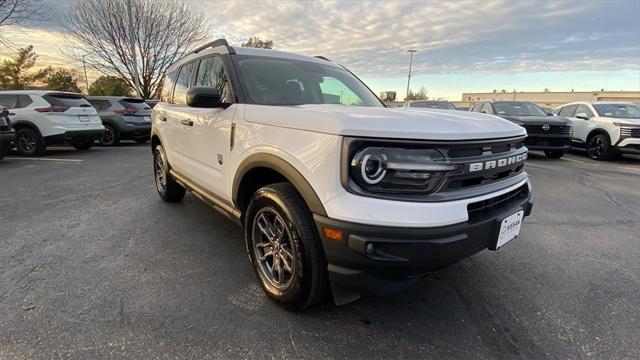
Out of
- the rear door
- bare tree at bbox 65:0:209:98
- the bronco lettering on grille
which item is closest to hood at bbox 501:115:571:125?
the bronco lettering on grille

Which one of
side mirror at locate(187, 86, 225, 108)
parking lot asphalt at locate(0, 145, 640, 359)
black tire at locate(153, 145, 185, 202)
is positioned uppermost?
side mirror at locate(187, 86, 225, 108)

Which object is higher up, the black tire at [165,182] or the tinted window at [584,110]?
the tinted window at [584,110]

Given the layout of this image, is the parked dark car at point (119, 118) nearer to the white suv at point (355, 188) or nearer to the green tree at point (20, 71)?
the white suv at point (355, 188)

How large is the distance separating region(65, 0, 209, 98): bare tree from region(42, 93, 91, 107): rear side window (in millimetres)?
13960

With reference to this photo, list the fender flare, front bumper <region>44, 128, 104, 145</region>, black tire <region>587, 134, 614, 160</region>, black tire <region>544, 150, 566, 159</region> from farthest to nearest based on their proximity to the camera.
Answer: black tire <region>544, 150, 566, 159</region> → black tire <region>587, 134, 614, 160</region> → front bumper <region>44, 128, 104, 145</region> → the fender flare

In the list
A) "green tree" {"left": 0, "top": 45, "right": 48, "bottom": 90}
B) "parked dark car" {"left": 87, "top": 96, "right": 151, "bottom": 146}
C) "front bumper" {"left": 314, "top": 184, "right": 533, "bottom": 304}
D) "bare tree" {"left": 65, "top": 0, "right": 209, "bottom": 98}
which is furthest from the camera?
"green tree" {"left": 0, "top": 45, "right": 48, "bottom": 90}

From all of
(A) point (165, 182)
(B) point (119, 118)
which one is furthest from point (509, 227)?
(B) point (119, 118)

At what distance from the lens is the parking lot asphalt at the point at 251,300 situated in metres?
2.13

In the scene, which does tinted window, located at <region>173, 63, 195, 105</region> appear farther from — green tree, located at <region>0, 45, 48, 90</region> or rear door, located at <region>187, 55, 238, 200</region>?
green tree, located at <region>0, 45, 48, 90</region>

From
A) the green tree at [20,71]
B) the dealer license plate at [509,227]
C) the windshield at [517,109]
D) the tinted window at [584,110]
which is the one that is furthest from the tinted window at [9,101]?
the green tree at [20,71]

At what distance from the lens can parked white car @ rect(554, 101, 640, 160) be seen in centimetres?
913

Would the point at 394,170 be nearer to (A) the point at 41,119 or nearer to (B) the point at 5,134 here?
(B) the point at 5,134

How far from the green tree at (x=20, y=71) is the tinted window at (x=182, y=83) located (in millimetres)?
39467

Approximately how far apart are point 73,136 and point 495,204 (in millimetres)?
10458
